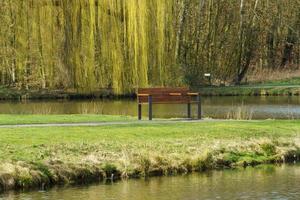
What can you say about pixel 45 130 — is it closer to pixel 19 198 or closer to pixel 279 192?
pixel 19 198

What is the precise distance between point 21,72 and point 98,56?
19.8ft

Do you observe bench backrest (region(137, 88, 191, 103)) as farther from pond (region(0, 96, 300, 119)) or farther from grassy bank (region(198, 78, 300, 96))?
grassy bank (region(198, 78, 300, 96))

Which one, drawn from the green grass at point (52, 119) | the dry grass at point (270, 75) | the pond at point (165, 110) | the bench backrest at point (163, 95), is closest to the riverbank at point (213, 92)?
the dry grass at point (270, 75)

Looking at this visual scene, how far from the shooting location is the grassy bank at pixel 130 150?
1997cm

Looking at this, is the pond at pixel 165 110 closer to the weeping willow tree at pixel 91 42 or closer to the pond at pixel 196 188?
the weeping willow tree at pixel 91 42

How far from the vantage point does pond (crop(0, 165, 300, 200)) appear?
18.4 m

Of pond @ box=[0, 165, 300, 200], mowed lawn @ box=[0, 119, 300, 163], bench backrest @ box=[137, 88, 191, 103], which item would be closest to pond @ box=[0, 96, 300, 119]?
bench backrest @ box=[137, 88, 191, 103]

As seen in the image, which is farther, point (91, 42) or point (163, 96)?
point (91, 42)

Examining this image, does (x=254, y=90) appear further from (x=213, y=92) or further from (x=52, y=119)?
(x=52, y=119)

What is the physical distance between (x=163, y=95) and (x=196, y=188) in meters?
11.9

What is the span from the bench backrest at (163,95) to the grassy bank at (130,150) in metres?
3.34

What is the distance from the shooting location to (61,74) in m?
39.7

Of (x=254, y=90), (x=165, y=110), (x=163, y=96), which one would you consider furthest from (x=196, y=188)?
(x=254, y=90)

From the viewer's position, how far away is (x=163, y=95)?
3130cm
